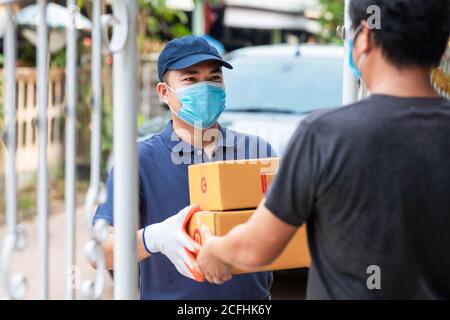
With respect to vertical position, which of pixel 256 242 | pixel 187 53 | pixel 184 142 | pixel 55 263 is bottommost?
pixel 55 263

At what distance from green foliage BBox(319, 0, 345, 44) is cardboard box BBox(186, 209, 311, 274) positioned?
11860 millimetres

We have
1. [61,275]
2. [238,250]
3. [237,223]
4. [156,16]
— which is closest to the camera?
[238,250]

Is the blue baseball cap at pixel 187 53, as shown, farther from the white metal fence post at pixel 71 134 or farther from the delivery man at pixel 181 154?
the white metal fence post at pixel 71 134

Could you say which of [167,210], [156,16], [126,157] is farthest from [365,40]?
[156,16]

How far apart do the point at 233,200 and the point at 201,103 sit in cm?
68

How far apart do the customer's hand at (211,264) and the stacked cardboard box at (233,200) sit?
0.06 m

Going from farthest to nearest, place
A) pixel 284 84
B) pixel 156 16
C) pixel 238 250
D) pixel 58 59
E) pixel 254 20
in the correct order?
pixel 254 20 < pixel 156 16 < pixel 58 59 < pixel 284 84 < pixel 238 250

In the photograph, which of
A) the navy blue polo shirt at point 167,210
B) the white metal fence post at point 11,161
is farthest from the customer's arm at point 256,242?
the navy blue polo shirt at point 167,210

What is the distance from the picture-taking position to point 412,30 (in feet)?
6.45

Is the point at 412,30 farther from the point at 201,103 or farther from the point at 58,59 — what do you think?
the point at 58,59

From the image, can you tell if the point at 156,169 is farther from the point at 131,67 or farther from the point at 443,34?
the point at 443,34

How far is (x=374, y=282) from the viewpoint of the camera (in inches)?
78.0

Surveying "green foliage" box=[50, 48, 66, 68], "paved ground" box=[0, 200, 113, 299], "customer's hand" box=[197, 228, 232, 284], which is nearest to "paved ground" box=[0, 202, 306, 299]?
"paved ground" box=[0, 200, 113, 299]
